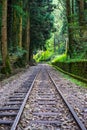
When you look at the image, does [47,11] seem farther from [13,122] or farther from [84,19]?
[13,122]

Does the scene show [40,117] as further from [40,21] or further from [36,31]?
[36,31]

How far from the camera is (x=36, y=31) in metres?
54.2

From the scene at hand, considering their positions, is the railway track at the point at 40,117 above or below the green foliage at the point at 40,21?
below

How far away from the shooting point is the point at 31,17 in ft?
171

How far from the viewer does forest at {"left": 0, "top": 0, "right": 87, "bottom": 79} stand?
24906 mm

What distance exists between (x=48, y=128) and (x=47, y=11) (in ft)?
158

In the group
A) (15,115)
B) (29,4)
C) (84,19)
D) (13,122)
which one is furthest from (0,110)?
(29,4)

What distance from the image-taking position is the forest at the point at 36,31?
81.7 ft

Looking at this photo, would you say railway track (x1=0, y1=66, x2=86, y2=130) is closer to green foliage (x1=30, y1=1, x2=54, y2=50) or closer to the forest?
the forest

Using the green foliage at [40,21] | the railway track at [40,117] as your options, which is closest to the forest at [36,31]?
the green foliage at [40,21]

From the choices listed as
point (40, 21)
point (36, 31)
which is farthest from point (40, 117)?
point (36, 31)

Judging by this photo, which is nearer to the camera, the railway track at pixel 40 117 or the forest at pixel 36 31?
the railway track at pixel 40 117

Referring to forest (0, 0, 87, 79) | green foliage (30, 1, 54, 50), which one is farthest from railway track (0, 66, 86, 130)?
green foliage (30, 1, 54, 50)

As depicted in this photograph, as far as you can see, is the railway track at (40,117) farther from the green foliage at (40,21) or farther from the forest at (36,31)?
the green foliage at (40,21)
